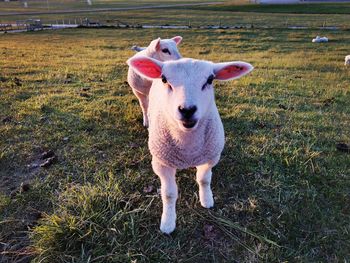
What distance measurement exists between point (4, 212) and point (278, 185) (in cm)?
312

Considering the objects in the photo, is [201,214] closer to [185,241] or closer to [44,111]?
[185,241]

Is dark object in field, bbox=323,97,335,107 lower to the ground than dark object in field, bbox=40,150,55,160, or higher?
higher

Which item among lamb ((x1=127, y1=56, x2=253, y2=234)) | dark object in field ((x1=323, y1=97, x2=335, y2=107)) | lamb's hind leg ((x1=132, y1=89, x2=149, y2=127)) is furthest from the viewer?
dark object in field ((x1=323, y1=97, x2=335, y2=107))

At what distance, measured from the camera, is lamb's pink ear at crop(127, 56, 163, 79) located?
9.29 ft

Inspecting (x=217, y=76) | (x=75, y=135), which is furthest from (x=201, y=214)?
(x=75, y=135)

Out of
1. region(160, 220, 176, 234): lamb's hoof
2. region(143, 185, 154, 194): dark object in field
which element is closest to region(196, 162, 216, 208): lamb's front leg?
region(160, 220, 176, 234): lamb's hoof

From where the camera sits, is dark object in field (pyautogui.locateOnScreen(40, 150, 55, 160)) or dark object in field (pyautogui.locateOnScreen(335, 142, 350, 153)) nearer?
dark object in field (pyautogui.locateOnScreen(40, 150, 55, 160))

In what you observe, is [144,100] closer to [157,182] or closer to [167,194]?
[157,182]

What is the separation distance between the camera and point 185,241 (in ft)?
10.3

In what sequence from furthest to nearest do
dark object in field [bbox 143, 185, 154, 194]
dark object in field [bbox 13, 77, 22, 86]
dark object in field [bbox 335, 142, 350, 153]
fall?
dark object in field [bbox 13, 77, 22, 86]
dark object in field [bbox 335, 142, 350, 153]
dark object in field [bbox 143, 185, 154, 194]

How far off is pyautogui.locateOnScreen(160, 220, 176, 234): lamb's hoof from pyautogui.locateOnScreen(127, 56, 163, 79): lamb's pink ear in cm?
147

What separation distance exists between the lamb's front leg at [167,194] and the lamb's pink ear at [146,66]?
2.89ft

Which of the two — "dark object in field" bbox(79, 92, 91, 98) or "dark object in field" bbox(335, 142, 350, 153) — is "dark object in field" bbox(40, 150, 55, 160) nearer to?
"dark object in field" bbox(79, 92, 91, 98)

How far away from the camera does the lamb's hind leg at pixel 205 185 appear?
339 centimetres
